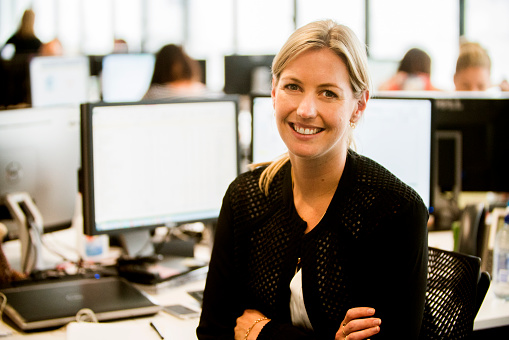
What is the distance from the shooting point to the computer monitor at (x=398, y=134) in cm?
202

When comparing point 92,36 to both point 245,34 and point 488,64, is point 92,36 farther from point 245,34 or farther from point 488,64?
point 488,64

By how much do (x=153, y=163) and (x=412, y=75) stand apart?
10.3 ft

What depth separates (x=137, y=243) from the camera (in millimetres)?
1999

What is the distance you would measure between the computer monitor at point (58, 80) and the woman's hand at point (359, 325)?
2.81 metres

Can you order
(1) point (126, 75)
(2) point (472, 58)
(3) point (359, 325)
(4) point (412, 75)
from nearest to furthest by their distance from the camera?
(3) point (359, 325) < (2) point (472, 58) < (4) point (412, 75) < (1) point (126, 75)

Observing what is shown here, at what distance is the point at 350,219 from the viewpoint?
136cm

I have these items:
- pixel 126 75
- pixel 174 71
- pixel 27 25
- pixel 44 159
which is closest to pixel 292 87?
pixel 44 159

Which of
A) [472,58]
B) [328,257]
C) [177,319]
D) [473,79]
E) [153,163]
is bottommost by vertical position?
[177,319]

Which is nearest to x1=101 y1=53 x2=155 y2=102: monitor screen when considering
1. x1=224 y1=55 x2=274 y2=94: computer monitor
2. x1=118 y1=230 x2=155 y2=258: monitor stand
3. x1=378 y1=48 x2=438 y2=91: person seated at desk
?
x1=224 y1=55 x2=274 y2=94: computer monitor

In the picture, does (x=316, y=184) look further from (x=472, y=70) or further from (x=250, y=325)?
(x=472, y=70)

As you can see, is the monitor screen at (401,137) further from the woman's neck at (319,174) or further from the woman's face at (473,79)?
the woman's face at (473,79)

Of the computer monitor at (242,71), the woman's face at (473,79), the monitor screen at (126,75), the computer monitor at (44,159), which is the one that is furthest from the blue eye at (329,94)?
the monitor screen at (126,75)

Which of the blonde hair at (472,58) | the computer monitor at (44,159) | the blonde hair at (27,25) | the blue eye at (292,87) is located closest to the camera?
the blue eye at (292,87)

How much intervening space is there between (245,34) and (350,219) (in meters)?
6.65
